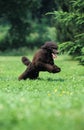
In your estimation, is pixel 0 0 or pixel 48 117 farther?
pixel 0 0

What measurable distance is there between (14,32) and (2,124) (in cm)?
3991

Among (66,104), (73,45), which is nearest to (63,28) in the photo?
(73,45)

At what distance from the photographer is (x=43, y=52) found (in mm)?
15742

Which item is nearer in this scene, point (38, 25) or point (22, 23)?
point (22, 23)

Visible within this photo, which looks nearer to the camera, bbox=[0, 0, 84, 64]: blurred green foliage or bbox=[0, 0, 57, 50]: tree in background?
bbox=[0, 0, 84, 64]: blurred green foliage

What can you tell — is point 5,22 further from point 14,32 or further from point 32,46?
point 14,32

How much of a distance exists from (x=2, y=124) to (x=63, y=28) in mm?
25403

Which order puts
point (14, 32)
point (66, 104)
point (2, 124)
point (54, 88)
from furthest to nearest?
1. point (14, 32)
2. point (54, 88)
3. point (66, 104)
4. point (2, 124)

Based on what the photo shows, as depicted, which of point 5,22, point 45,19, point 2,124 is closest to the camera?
point 2,124

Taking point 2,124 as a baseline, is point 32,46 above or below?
below

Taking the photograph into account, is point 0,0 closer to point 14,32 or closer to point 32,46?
point 14,32

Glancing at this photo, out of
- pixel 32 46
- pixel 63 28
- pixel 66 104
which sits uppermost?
pixel 66 104

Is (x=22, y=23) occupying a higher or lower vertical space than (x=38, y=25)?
higher

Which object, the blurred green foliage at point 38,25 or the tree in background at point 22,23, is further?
the tree in background at point 22,23
